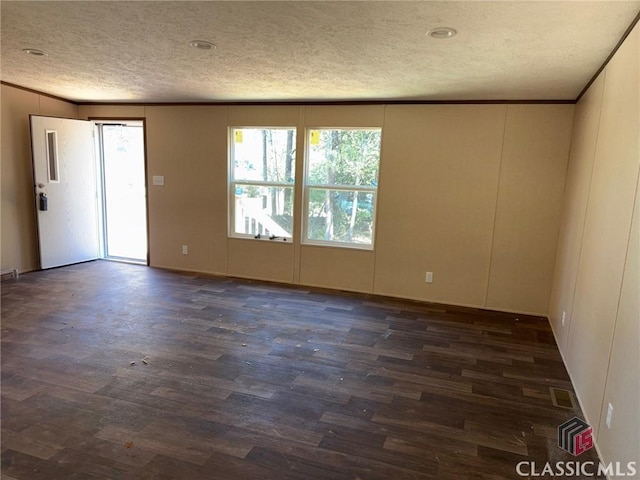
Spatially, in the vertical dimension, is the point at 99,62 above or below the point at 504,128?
above

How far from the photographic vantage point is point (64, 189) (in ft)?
18.6

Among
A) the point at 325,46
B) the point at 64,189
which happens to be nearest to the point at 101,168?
the point at 64,189

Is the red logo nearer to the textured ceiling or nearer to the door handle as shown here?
the textured ceiling

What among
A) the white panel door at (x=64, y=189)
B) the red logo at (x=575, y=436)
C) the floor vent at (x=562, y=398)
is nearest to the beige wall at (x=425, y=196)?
the white panel door at (x=64, y=189)

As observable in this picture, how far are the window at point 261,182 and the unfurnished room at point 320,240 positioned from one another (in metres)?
0.03

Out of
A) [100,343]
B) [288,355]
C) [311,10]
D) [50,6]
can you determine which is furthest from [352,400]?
[50,6]

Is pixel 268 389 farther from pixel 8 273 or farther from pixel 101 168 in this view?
pixel 101 168

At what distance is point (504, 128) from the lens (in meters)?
4.39

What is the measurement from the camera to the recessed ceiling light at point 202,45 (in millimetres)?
2859

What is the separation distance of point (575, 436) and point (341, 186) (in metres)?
3.50

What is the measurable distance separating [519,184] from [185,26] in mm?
3625

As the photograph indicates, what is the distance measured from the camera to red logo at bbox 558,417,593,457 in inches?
88.4

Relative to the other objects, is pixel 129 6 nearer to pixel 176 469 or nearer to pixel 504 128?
pixel 176 469

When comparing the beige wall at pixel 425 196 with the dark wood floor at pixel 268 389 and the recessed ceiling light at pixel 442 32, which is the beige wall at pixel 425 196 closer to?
the dark wood floor at pixel 268 389
